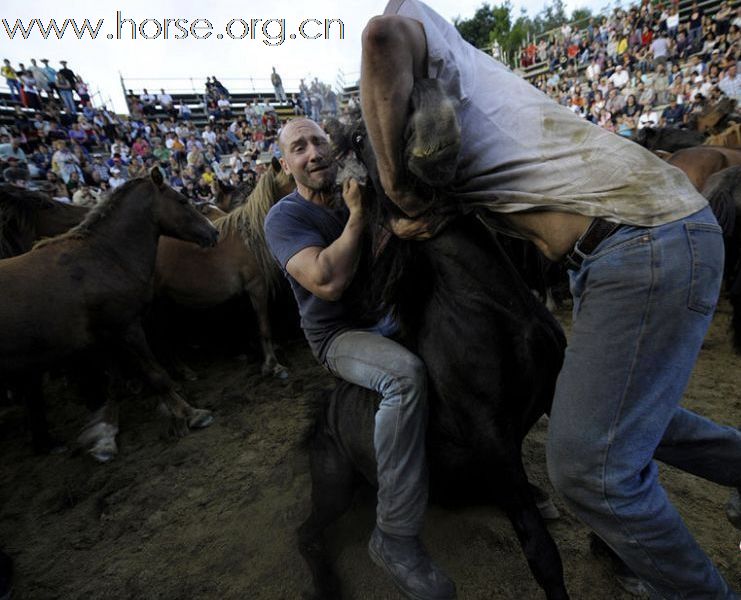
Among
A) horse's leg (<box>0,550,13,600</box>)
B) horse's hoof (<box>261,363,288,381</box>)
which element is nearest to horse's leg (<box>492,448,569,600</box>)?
horse's leg (<box>0,550,13,600</box>)

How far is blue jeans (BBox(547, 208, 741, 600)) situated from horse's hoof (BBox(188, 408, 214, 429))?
3.42 metres

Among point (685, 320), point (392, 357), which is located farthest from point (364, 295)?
point (685, 320)

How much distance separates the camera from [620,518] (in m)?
1.24

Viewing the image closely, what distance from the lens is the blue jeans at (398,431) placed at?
1.76 metres

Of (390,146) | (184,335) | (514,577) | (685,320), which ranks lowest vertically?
(184,335)

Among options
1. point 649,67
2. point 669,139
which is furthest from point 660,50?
point 669,139

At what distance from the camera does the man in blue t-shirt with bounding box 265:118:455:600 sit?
1754 mm

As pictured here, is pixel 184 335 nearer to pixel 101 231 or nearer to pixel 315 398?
pixel 101 231

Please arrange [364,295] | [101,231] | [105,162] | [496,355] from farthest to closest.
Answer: [105,162] < [101,231] < [364,295] < [496,355]

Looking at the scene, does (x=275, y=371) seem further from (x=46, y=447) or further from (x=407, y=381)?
(x=407, y=381)

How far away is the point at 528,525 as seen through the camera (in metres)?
1.66

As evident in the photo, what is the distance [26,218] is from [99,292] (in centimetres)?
252

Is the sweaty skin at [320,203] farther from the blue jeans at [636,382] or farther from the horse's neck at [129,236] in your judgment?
the horse's neck at [129,236]

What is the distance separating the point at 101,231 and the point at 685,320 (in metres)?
4.33
